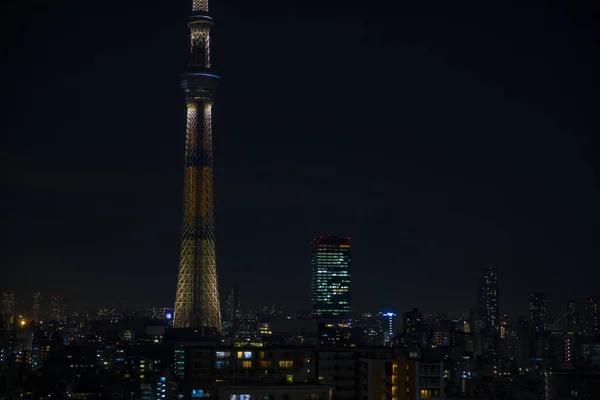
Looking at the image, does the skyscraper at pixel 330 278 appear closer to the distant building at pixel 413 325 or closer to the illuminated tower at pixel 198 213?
the distant building at pixel 413 325

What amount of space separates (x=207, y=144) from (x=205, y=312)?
7607mm

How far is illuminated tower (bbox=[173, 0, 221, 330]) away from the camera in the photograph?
53.5 meters

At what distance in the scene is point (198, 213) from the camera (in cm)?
5375

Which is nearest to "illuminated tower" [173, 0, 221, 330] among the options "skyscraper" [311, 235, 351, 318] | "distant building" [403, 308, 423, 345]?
"distant building" [403, 308, 423, 345]

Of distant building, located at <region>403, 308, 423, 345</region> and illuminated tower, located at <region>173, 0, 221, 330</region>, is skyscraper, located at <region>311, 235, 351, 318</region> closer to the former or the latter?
distant building, located at <region>403, 308, 423, 345</region>

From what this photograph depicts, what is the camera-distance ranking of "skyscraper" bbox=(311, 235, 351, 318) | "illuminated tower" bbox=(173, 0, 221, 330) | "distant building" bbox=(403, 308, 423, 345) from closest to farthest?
"illuminated tower" bbox=(173, 0, 221, 330) → "distant building" bbox=(403, 308, 423, 345) → "skyscraper" bbox=(311, 235, 351, 318)

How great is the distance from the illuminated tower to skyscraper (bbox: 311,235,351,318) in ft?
122

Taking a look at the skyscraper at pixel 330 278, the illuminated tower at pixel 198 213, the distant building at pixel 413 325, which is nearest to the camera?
the illuminated tower at pixel 198 213

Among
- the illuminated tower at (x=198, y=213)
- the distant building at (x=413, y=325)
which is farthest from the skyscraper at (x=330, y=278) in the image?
the illuminated tower at (x=198, y=213)

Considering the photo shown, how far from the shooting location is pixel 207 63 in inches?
2169

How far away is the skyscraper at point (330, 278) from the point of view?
91.4 m

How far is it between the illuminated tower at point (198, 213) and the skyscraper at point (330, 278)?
37.1 metres

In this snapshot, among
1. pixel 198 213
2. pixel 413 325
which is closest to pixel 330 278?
pixel 413 325

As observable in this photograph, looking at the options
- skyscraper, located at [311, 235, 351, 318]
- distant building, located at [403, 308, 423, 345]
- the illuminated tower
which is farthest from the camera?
skyscraper, located at [311, 235, 351, 318]
